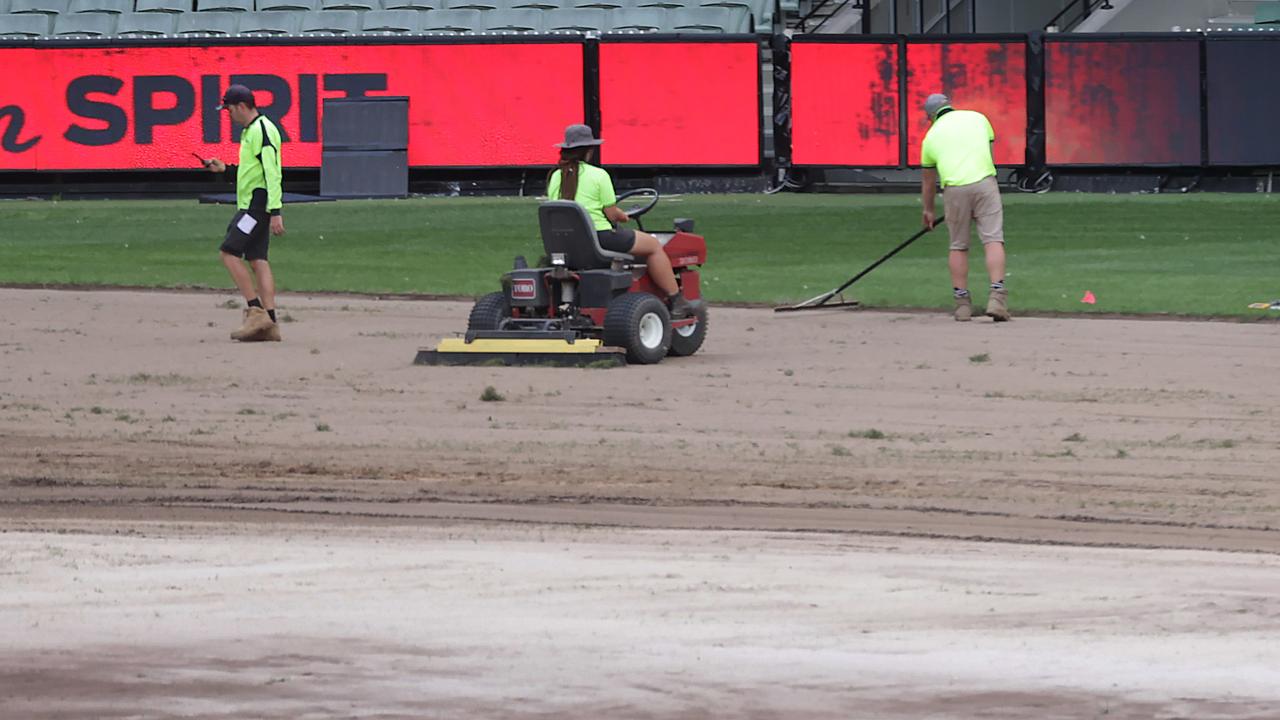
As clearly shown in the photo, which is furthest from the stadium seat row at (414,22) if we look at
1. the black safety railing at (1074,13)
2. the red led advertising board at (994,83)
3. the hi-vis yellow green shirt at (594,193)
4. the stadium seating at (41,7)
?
the hi-vis yellow green shirt at (594,193)

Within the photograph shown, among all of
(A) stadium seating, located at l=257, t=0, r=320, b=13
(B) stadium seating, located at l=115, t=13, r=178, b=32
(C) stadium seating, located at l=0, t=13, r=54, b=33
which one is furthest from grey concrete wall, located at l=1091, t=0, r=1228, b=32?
(C) stadium seating, located at l=0, t=13, r=54, b=33

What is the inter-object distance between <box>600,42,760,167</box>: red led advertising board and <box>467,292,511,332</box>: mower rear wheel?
21447 mm

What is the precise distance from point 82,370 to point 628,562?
307 inches

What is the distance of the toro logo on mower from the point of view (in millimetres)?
14945

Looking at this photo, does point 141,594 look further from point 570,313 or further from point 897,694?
point 570,313

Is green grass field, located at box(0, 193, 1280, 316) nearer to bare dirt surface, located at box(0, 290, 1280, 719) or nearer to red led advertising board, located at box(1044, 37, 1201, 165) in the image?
red led advertising board, located at box(1044, 37, 1201, 165)

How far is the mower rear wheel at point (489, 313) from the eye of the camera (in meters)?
15.1

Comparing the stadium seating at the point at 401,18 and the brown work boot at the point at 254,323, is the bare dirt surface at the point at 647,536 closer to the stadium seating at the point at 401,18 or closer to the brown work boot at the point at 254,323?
the brown work boot at the point at 254,323

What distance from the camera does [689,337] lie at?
1555 centimetres

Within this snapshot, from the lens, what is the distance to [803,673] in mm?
6008

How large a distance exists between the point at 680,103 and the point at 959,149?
18.4 metres

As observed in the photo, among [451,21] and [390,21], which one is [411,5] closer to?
[390,21]

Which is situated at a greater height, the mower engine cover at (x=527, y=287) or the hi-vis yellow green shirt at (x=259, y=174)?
the hi-vis yellow green shirt at (x=259, y=174)

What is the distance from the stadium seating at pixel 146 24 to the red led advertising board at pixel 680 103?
8.76 m
